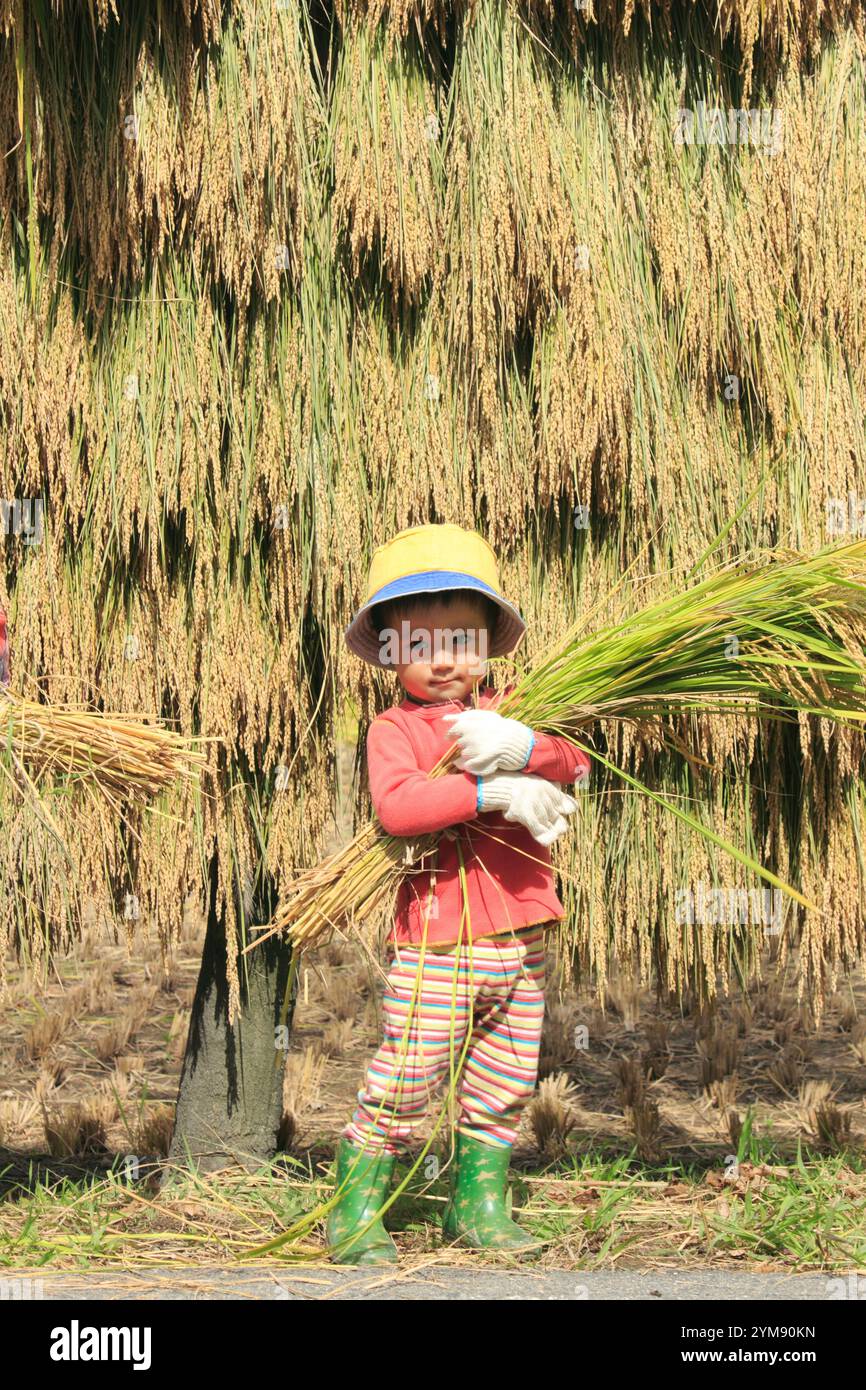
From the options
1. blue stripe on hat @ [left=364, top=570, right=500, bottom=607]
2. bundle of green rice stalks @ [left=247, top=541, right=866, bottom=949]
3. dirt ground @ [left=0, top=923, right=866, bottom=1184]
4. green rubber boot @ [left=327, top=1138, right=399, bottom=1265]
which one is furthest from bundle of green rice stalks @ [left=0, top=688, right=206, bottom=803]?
dirt ground @ [left=0, top=923, right=866, bottom=1184]

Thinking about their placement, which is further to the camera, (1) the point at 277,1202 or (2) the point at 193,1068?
(2) the point at 193,1068

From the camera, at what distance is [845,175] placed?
3303mm

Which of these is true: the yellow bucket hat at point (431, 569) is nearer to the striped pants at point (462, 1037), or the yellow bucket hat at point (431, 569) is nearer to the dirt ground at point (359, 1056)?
the striped pants at point (462, 1037)

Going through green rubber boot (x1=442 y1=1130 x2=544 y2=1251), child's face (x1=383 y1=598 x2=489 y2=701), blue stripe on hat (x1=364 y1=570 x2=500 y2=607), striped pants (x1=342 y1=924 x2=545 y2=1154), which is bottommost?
green rubber boot (x1=442 y1=1130 x2=544 y2=1251)

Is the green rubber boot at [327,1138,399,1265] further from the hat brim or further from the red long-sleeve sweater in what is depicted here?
the hat brim

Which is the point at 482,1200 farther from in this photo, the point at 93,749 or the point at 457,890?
the point at 93,749

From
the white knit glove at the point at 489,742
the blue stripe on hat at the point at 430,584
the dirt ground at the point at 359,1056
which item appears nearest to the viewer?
the white knit glove at the point at 489,742

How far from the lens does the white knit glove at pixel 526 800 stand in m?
2.71

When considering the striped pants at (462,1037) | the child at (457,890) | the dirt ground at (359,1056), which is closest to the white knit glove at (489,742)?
the child at (457,890)

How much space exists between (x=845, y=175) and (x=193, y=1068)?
2.39 metres

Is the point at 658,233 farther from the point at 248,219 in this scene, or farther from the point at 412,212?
the point at 248,219

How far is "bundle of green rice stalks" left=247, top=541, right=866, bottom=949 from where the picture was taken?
2836 mm

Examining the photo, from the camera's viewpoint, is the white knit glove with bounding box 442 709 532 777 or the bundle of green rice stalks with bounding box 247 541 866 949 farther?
the bundle of green rice stalks with bounding box 247 541 866 949

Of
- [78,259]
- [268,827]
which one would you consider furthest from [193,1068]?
[78,259]
